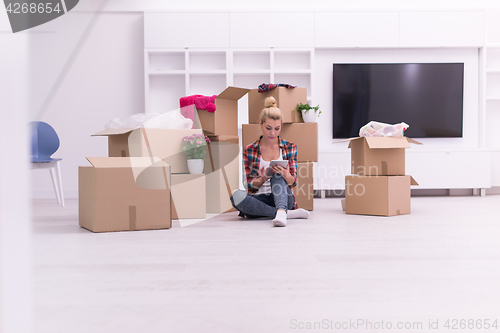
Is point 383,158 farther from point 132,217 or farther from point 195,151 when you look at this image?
point 132,217

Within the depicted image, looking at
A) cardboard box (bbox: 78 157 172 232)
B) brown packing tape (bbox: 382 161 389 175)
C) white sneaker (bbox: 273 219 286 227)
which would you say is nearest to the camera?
cardboard box (bbox: 78 157 172 232)

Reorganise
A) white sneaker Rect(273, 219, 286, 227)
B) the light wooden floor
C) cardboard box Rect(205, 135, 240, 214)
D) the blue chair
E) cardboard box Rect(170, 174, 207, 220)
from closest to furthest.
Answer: the light wooden floor, white sneaker Rect(273, 219, 286, 227), cardboard box Rect(170, 174, 207, 220), cardboard box Rect(205, 135, 240, 214), the blue chair

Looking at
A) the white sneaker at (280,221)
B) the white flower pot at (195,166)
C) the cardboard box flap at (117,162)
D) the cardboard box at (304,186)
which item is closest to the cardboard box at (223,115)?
the white flower pot at (195,166)

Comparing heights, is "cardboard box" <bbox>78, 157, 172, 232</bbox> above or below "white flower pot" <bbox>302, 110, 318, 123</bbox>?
below

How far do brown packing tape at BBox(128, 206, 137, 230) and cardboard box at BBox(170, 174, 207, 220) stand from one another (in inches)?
16.1

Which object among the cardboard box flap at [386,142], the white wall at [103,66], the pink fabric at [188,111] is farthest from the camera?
the white wall at [103,66]

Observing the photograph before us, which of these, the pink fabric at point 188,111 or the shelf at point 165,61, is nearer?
the pink fabric at point 188,111

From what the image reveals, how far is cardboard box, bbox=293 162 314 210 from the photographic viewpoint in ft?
9.63

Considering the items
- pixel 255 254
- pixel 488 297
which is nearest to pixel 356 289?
pixel 488 297

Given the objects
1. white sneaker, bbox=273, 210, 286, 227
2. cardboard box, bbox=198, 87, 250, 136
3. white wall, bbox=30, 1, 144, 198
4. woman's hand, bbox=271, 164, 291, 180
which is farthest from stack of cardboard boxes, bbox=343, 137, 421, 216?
white wall, bbox=30, 1, 144, 198

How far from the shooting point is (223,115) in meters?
3.03

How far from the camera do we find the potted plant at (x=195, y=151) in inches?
99.6

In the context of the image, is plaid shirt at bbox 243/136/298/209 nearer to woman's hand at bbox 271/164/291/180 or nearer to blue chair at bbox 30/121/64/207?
woman's hand at bbox 271/164/291/180

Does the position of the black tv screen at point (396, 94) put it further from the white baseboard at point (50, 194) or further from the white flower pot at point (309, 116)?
the white baseboard at point (50, 194)
